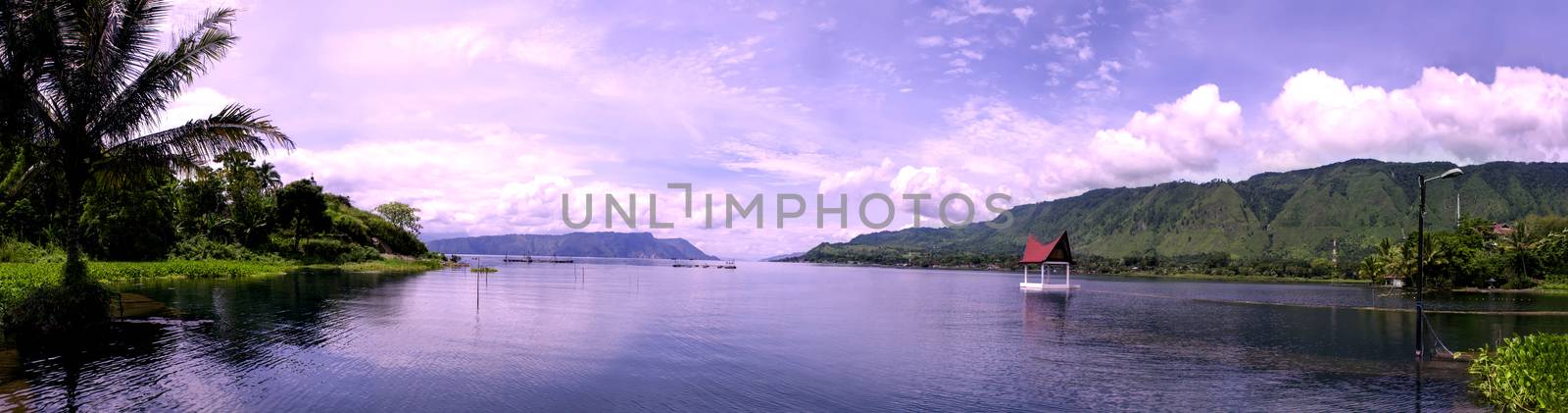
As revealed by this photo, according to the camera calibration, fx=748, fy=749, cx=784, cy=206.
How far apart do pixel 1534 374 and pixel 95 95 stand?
3178cm

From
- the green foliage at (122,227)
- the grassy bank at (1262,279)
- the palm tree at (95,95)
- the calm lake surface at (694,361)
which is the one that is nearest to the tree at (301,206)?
the green foliage at (122,227)

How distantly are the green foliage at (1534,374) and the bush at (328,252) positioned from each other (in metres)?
92.0

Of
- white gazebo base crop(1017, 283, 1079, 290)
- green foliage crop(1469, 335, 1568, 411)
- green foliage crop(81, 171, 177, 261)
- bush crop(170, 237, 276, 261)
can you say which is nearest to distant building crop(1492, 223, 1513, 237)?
white gazebo base crop(1017, 283, 1079, 290)

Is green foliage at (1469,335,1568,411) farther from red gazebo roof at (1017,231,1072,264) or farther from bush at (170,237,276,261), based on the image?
bush at (170,237,276,261)

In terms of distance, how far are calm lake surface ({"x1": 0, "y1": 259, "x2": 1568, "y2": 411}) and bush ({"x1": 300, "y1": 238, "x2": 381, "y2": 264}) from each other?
Answer: 46.5m

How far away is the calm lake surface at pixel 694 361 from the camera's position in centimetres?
1589

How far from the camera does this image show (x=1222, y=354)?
25.4 meters

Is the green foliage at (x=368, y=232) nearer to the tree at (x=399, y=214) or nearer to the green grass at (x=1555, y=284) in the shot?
the tree at (x=399, y=214)

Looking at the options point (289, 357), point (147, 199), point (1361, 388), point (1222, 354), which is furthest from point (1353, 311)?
point (147, 199)

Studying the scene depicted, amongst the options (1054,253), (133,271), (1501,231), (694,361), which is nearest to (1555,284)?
(1501,231)

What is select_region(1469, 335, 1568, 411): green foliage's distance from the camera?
12547mm

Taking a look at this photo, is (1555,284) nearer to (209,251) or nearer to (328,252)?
(328,252)

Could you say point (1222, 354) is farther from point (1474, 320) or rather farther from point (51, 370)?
point (51, 370)

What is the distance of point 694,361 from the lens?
21844 mm
